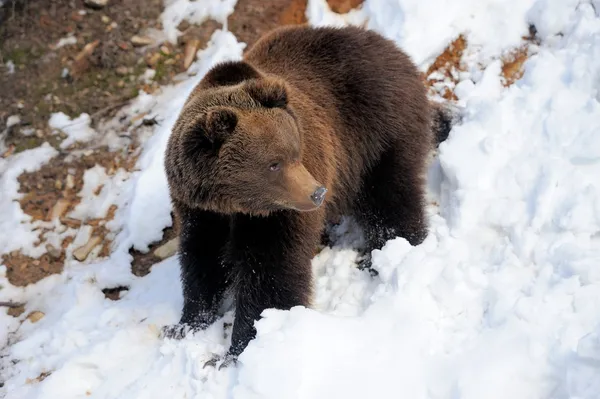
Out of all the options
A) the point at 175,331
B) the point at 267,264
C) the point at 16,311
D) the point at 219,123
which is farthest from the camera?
the point at 16,311

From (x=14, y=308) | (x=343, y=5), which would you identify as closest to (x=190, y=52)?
(x=343, y=5)

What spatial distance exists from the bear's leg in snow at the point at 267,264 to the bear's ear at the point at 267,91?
756 mm

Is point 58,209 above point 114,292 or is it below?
below

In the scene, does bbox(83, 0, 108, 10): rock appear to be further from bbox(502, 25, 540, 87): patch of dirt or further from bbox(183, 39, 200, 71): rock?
bbox(502, 25, 540, 87): patch of dirt

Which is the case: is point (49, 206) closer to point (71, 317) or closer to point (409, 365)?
point (71, 317)

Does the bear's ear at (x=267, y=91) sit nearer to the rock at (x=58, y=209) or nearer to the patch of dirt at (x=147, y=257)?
the patch of dirt at (x=147, y=257)

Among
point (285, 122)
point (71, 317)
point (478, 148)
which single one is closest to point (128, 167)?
point (71, 317)

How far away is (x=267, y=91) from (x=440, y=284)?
164cm

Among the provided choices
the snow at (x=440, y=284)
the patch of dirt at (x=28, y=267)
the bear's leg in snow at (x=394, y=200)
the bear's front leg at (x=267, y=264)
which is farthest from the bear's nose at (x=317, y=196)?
the patch of dirt at (x=28, y=267)

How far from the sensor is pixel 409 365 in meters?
3.31

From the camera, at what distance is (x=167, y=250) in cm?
546

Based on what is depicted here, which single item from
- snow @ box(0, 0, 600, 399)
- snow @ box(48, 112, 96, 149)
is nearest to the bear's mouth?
snow @ box(0, 0, 600, 399)

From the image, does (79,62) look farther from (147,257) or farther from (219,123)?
(219,123)

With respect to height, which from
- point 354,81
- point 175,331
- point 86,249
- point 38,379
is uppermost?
point 354,81
